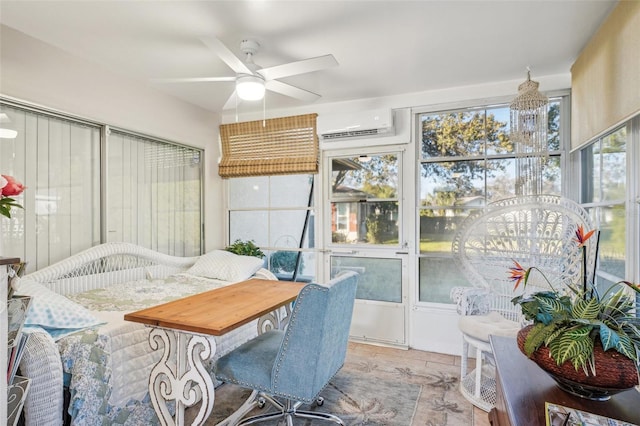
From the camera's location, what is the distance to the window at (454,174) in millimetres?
3186

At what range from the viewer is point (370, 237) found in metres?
3.70

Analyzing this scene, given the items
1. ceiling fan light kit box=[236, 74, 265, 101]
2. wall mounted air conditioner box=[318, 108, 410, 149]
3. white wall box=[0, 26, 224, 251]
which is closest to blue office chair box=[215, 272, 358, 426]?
ceiling fan light kit box=[236, 74, 265, 101]

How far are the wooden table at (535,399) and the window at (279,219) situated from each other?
113 inches

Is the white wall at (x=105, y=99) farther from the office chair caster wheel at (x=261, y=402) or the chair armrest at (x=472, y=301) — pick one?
the chair armrest at (x=472, y=301)

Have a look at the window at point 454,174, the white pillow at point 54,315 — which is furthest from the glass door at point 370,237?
the white pillow at point 54,315

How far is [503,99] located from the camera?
314 centimetres

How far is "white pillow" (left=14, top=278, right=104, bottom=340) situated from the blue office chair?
0.80 meters

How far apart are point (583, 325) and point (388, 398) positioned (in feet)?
5.91

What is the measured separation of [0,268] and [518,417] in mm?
1653

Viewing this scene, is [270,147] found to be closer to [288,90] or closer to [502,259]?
[288,90]

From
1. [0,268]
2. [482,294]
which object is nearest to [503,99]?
[482,294]

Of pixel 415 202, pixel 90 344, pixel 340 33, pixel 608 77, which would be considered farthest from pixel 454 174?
pixel 90 344

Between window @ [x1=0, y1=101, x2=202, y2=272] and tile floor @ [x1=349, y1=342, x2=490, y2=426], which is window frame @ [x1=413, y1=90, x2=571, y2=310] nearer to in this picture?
tile floor @ [x1=349, y1=342, x2=490, y2=426]

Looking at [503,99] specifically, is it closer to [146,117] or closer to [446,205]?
[446,205]
